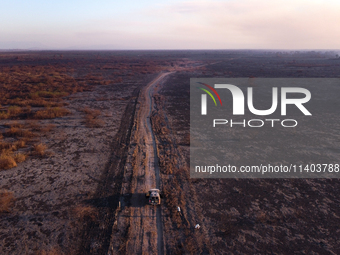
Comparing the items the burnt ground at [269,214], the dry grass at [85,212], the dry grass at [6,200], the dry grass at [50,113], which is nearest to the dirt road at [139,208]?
the dry grass at [85,212]

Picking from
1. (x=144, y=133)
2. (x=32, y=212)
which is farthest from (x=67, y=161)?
(x=144, y=133)

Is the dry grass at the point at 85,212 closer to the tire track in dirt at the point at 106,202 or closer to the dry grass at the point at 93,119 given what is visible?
the tire track in dirt at the point at 106,202

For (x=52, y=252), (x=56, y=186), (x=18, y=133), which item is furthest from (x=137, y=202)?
(x=18, y=133)

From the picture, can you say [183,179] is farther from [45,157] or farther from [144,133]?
→ [45,157]

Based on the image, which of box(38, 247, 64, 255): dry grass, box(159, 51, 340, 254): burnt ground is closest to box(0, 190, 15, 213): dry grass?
box(38, 247, 64, 255): dry grass

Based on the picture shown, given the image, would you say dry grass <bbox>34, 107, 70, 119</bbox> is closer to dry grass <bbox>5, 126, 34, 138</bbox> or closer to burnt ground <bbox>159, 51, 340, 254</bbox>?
dry grass <bbox>5, 126, 34, 138</bbox>

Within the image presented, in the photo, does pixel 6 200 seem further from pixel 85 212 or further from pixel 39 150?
pixel 39 150
